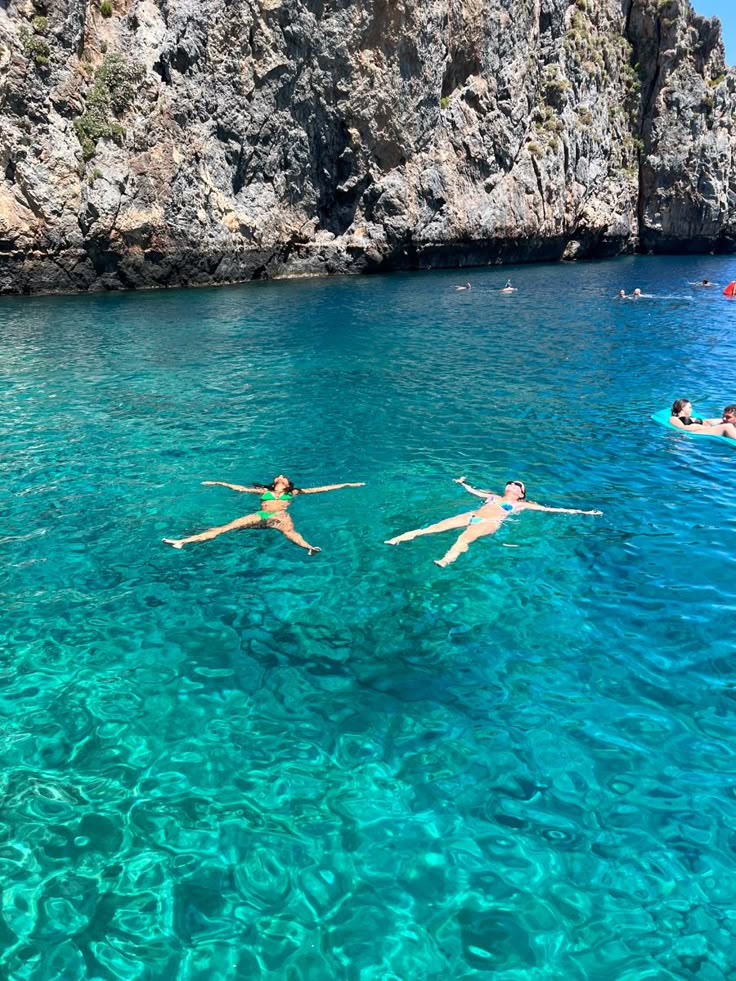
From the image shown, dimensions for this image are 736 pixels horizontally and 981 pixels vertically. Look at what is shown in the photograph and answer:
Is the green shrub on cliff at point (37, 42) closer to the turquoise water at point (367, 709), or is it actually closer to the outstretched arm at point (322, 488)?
the turquoise water at point (367, 709)

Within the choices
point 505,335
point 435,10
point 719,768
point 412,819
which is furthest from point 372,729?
point 435,10

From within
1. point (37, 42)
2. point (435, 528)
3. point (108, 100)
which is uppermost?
point (37, 42)

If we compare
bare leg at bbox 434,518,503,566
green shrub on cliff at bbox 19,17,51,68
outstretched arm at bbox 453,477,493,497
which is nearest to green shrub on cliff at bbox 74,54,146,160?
green shrub on cliff at bbox 19,17,51,68

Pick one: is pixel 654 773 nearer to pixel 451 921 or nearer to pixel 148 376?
pixel 451 921

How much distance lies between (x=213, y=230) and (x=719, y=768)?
45.8m

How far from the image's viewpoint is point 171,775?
5.76 meters

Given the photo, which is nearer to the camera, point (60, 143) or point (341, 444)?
point (341, 444)

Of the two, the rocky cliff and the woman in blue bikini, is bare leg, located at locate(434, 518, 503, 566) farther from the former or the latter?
the rocky cliff

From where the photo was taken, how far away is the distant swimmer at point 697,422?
14.4m

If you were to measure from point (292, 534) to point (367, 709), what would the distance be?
13.5 ft

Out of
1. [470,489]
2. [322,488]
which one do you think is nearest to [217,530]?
[322,488]

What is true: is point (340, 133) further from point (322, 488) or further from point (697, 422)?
point (322, 488)

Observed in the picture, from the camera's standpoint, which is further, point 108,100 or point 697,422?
point 108,100

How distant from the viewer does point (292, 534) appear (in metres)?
10.2
